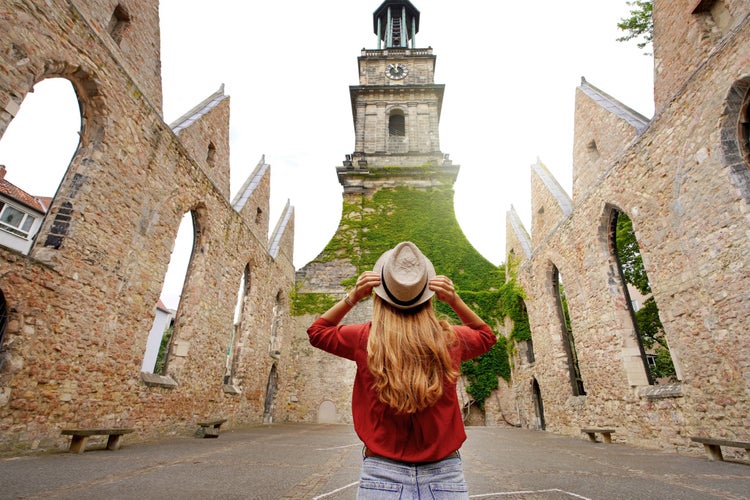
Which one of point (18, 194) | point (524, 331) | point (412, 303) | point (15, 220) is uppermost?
point (18, 194)

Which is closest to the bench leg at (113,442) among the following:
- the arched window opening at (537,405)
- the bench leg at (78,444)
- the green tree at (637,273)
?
the bench leg at (78,444)

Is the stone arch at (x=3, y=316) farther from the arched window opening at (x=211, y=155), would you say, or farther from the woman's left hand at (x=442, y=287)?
the arched window opening at (x=211, y=155)

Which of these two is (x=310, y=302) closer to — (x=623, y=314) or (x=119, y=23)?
(x=119, y=23)

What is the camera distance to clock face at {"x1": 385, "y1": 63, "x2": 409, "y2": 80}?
24.1m

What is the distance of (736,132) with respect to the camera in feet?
18.0

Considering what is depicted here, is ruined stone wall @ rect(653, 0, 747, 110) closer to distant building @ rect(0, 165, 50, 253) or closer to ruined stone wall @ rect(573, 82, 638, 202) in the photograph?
ruined stone wall @ rect(573, 82, 638, 202)

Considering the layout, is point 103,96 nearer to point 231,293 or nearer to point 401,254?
point 231,293

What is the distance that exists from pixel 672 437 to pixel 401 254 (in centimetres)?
758

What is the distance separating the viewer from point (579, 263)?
952 cm

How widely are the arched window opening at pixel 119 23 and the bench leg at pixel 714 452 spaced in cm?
1214

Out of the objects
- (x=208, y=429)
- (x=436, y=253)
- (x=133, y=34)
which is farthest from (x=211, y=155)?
(x=436, y=253)

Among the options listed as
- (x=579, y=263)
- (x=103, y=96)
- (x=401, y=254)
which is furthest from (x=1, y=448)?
(x=579, y=263)

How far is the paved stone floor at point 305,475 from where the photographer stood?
3133 mm

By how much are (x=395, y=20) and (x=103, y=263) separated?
104 feet
